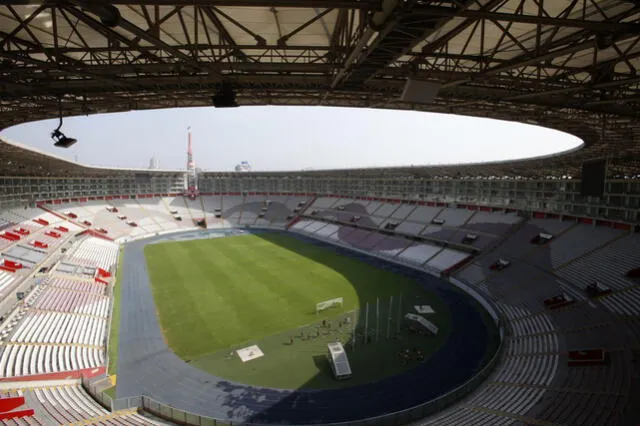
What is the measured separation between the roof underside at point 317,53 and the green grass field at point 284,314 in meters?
12.4

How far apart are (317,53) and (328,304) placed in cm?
1658

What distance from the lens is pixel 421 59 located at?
36.0ft

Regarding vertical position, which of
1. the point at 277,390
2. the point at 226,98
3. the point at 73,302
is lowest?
the point at 277,390

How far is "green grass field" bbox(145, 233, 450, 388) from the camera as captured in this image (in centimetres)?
1667

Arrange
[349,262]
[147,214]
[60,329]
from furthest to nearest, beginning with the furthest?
[147,214], [349,262], [60,329]

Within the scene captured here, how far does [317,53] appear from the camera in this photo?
36.7 feet

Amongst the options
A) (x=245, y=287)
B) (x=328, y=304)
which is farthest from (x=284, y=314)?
(x=245, y=287)

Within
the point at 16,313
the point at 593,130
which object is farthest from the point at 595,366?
the point at 16,313

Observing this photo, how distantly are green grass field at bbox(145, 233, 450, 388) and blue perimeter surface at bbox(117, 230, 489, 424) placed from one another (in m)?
0.61

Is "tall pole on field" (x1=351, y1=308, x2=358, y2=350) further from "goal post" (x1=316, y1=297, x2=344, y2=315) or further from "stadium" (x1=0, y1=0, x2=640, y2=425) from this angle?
"goal post" (x1=316, y1=297, x2=344, y2=315)

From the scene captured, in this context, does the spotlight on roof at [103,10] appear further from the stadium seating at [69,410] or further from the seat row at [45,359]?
the seat row at [45,359]

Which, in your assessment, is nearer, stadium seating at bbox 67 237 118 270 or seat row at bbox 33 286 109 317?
seat row at bbox 33 286 109 317

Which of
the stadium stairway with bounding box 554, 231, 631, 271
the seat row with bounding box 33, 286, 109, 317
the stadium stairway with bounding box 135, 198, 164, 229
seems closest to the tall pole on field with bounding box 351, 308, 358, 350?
the stadium stairway with bounding box 554, 231, 631, 271

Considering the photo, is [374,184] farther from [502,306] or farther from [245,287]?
[502,306]
